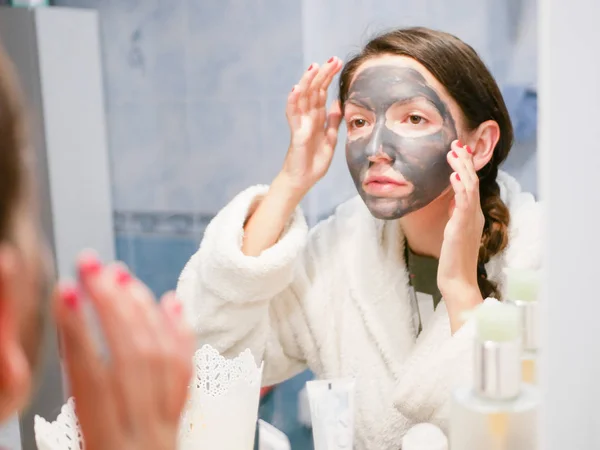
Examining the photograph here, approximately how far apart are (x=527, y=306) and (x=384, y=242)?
9.3 inches

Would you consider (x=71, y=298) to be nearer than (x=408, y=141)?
Yes

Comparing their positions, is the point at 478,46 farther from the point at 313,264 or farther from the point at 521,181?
the point at 313,264

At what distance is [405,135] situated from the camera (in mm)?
616

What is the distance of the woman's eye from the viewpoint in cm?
62

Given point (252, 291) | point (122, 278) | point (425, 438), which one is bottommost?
point (425, 438)

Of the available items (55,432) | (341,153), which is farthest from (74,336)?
(341,153)

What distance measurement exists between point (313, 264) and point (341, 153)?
0.13 meters

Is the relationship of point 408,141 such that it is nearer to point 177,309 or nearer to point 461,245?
point 461,245

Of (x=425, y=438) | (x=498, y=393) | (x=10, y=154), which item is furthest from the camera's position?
(x=425, y=438)

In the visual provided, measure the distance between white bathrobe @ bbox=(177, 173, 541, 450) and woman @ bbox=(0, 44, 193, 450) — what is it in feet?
1.13

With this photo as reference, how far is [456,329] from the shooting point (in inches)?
23.3

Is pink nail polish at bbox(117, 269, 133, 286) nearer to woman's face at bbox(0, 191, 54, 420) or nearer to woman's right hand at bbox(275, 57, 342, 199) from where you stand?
woman's face at bbox(0, 191, 54, 420)

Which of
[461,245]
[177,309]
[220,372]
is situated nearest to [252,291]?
[220,372]

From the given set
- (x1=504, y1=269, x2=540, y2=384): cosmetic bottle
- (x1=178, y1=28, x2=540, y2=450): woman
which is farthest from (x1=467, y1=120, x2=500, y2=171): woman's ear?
(x1=504, y1=269, x2=540, y2=384): cosmetic bottle
